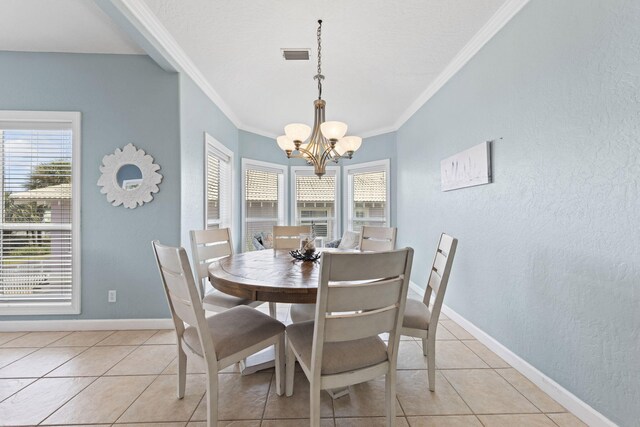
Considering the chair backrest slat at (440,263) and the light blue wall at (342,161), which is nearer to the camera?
the chair backrest slat at (440,263)

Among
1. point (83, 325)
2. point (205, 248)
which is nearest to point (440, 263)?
point (205, 248)

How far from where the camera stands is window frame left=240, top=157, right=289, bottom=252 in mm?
4586

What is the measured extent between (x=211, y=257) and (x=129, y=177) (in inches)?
45.2

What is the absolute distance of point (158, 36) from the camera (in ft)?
7.33

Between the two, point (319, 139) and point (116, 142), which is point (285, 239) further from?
point (116, 142)

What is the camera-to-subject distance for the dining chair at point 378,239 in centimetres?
248

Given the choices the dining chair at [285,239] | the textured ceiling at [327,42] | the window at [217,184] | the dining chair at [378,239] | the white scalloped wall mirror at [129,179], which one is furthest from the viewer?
the window at [217,184]

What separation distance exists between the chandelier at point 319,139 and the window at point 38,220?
6.91 feet

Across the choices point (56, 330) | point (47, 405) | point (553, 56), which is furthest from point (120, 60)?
point (553, 56)

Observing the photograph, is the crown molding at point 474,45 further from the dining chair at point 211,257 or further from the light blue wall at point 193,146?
the dining chair at point 211,257

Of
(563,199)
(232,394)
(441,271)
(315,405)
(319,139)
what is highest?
(319,139)

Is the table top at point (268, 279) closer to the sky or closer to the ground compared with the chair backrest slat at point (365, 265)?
closer to the ground

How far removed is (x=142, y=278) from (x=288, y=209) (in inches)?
114

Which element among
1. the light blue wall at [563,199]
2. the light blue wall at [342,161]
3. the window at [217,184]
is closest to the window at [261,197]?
the light blue wall at [342,161]
